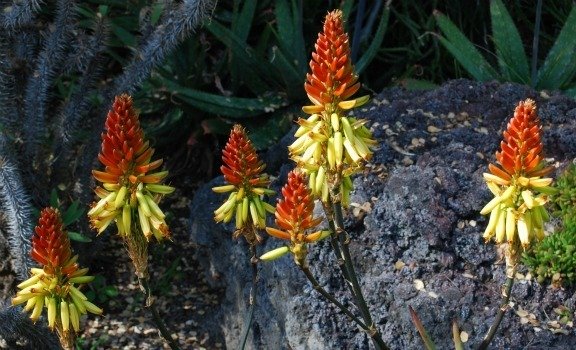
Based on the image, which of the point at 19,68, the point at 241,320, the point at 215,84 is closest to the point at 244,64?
the point at 215,84

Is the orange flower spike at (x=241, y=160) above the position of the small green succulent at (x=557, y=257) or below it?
above

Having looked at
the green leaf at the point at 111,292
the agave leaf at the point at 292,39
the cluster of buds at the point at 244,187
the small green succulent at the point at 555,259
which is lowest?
the green leaf at the point at 111,292

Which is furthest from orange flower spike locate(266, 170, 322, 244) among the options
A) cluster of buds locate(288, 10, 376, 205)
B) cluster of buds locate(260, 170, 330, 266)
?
cluster of buds locate(288, 10, 376, 205)

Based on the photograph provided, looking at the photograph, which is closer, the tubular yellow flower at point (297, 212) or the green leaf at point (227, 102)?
the tubular yellow flower at point (297, 212)

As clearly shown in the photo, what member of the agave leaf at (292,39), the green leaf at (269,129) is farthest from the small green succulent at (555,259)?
the agave leaf at (292,39)

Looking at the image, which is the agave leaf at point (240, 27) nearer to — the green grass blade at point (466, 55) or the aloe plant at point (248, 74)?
the aloe plant at point (248, 74)

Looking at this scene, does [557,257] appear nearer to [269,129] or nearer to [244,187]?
[244,187]

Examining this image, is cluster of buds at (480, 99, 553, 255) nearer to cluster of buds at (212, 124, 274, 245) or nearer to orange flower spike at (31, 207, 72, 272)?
cluster of buds at (212, 124, 274, 245)

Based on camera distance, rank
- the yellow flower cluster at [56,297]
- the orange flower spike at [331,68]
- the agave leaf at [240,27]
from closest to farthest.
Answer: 1. the orange flower spike at [331,68]
2. the yellow flower cluster at [56,297]
3. the agave leaf at [240,27]
